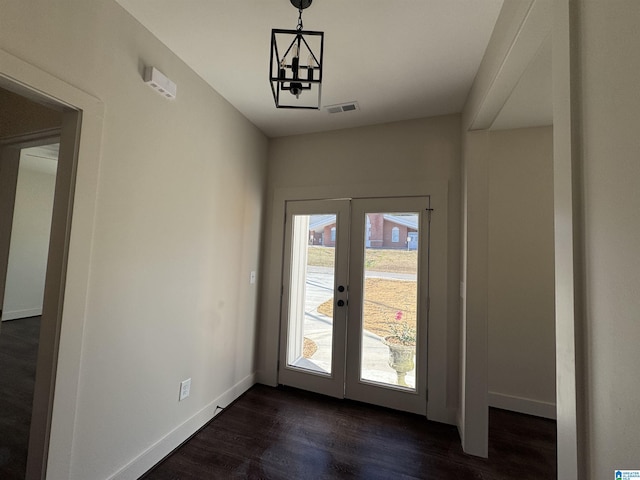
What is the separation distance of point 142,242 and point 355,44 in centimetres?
188

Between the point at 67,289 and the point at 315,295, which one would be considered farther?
the point at 315,295

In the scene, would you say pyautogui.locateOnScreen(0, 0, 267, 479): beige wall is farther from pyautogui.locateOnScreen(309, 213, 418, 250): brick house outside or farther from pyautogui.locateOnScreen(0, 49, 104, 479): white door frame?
pyautogui.locateOnScreen(309, 213, 418, 250): brick house outside

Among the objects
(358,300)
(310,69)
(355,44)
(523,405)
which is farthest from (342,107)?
(523,405)

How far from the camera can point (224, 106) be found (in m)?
2.51

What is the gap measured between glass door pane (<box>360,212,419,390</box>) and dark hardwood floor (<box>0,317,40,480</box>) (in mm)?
2591

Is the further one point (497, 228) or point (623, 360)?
point (497, 228)

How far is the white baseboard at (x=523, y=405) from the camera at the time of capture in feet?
8.63

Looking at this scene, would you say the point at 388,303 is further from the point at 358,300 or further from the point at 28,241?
the point at 28,241

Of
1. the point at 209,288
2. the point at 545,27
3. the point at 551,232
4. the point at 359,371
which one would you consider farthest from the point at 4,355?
the point at 551,232

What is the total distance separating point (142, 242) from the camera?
5.82 ft

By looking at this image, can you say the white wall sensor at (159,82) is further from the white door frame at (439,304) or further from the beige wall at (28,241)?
the beige wall at (28,241)

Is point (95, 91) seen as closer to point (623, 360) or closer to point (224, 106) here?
point (224, 106)

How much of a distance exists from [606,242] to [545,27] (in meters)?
1.07

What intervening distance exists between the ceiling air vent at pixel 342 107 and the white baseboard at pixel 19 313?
6.27m
